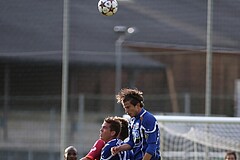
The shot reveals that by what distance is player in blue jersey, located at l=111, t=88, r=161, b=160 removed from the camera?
314 inches

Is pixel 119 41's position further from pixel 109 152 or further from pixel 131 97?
pixel 109 152

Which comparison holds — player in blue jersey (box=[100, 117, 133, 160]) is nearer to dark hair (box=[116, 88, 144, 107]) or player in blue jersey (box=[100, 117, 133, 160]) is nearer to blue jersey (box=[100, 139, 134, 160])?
blue jersey (box=[100, 139, 134, 160])

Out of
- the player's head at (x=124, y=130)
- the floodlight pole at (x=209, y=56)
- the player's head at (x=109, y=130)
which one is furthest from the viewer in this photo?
the floodlight pole at (x=209, y=56)

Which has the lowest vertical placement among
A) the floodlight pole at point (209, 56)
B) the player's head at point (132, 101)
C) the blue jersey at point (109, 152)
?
the blue jersey at point (109, 152)

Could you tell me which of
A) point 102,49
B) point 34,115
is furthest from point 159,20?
point 34,115

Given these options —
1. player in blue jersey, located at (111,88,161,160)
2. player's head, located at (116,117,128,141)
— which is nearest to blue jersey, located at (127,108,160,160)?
player in blue jersey, located at (111,88,161,160)

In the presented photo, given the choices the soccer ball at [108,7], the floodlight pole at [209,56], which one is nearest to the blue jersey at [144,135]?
the soccer ball at [108,7]

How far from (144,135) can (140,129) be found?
0.23 feet

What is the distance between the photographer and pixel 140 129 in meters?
8.04

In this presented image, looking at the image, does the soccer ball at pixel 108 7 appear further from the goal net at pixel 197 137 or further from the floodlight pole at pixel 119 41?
the floodlight pole at pixel 119 41

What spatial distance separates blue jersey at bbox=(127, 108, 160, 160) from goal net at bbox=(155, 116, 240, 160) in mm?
3755

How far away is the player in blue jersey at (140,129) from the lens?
7988 millimetres

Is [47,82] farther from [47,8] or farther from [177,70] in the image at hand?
Answer: [177,70]

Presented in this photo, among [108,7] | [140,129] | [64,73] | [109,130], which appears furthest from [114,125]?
[64,73]
